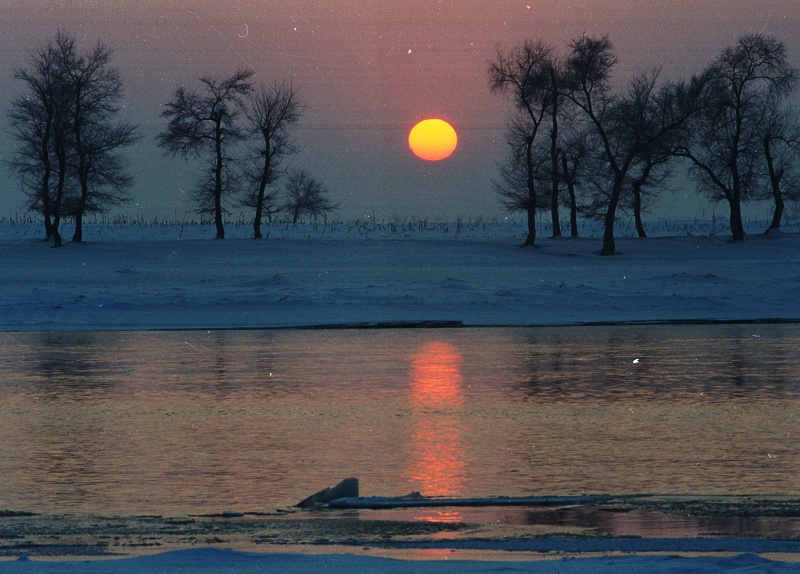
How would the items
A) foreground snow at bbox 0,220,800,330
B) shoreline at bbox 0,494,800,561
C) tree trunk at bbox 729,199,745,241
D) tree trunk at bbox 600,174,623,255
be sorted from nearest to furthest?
shoreline at bbox 0,494,800,561, foreground snow at bbox 0,220,800,330, tree trunk at bbox 600,174,623,255, tree trunk at bbox 729,199,745,241

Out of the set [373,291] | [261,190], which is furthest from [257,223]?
[373,291]

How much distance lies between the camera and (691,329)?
23750 mm

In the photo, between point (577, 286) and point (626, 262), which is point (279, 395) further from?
point (626, 262)

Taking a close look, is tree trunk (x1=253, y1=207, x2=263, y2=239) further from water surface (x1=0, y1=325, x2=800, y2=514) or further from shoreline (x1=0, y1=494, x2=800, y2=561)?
shoreline (x1=0, y1=494, x2=800, y2=561)

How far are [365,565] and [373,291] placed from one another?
26594 mm

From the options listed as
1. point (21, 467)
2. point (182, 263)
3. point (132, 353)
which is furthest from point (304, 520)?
point (182, 263)

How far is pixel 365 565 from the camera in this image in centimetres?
579

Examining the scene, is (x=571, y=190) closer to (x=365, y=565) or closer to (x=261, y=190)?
(x=261, y=190)

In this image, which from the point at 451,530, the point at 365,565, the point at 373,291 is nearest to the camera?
the point at 365,565

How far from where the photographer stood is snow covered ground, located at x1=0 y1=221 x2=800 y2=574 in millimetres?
5883

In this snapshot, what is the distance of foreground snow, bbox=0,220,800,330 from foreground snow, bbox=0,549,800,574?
64.3 ft

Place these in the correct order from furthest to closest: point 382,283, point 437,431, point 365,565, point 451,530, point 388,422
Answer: point 382,283, point 388,422, point 437,431, point 451,530, point 365,565

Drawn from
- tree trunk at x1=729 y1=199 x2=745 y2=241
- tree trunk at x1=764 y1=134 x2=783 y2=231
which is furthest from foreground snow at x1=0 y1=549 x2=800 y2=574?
tree trunk at x1=764 y1=134 x2=783 y2=231

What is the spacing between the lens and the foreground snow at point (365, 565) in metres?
5.65
